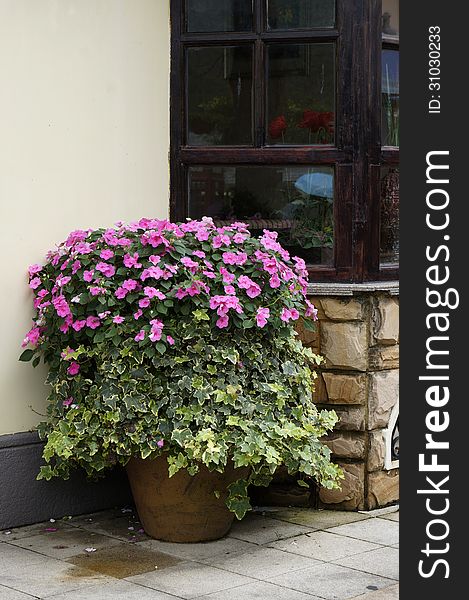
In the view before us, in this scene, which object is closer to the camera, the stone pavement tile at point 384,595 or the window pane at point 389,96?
the stone pavement tile at point 384,595

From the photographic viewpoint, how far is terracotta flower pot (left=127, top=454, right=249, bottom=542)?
602 centimetres

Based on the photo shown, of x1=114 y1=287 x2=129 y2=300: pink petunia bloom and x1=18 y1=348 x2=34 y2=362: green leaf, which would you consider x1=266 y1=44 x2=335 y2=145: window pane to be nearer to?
x1=114 y1=287 x2=129 y2=300: pink petunia bloom

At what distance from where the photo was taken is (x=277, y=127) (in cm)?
683

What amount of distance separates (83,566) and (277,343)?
1.44 meters

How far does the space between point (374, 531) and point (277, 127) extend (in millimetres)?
2261

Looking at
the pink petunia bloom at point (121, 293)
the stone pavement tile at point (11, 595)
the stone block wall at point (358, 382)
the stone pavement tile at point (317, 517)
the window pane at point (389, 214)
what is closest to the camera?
the stone pavement tile at point (11, 595)

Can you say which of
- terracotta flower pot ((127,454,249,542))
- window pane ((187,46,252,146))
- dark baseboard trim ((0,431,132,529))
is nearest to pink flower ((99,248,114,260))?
terracotta flower pot ((127,454,249,542))

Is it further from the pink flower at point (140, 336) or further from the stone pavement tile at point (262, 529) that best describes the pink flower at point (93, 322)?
the stone pavement tile at point (262, 529)

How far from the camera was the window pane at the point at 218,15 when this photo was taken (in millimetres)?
6836

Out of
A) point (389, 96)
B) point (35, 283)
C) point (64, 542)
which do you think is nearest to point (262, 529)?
point (64, 542)

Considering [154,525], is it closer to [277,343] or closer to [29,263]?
[277,343]

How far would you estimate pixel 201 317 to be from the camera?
5840mm

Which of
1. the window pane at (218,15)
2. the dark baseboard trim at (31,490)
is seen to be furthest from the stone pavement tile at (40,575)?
the window pane at (218,15)

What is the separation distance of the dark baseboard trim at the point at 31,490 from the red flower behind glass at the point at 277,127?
6.89ft
